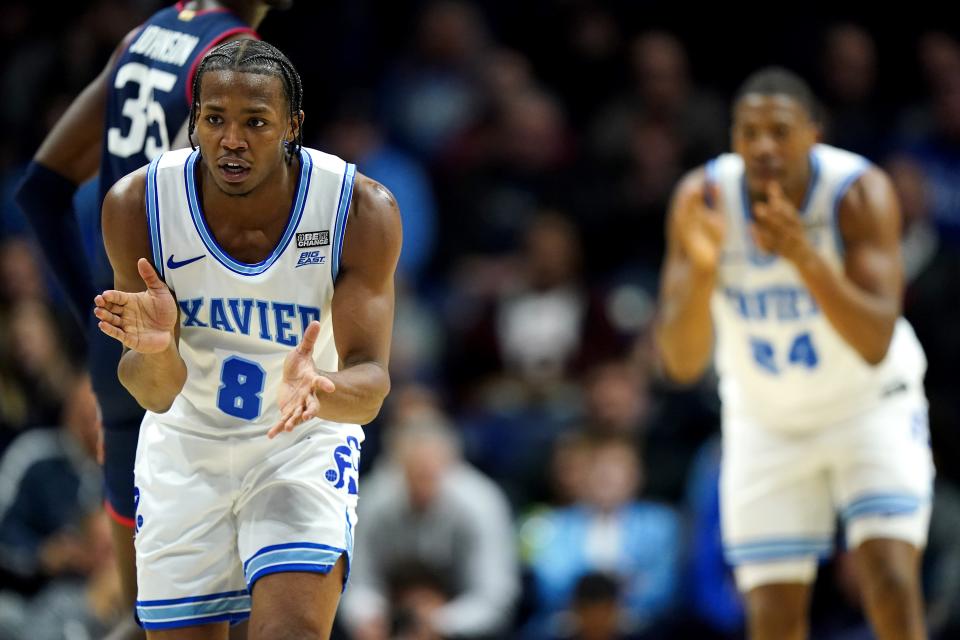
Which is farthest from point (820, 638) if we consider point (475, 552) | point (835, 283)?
point (835, 283)

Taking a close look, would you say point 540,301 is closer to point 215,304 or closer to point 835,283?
point 835,283

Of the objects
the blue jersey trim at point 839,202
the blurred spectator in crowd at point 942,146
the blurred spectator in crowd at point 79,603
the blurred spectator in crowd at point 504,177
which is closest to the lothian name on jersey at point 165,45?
the blue jersey trim at point 839,202

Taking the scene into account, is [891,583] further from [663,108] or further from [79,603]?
[663,108]

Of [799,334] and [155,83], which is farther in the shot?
[799,334]

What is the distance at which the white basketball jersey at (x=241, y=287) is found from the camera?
4633 mm

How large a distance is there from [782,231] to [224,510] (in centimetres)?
251

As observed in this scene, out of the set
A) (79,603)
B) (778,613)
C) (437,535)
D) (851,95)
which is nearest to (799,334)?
(778,613)

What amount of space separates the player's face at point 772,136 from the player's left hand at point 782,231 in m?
0.27

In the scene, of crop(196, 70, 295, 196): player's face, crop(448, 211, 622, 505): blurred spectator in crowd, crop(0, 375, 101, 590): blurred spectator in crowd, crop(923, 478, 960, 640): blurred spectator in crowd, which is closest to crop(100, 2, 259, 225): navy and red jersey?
crop(196, 70, 295, 196): player's face

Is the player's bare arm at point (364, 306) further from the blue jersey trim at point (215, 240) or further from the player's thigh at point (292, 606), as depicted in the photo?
the player's thigh at point (292, 606)

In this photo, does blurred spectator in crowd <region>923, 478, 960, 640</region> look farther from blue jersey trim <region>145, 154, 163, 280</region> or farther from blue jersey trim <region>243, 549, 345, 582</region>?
blue jersey trim <region>145, 154, 163, 280</region>

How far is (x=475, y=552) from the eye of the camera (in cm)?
920

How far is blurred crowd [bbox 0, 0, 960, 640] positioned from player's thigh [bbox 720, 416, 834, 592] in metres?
2.05

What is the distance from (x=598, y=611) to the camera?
8430mm
